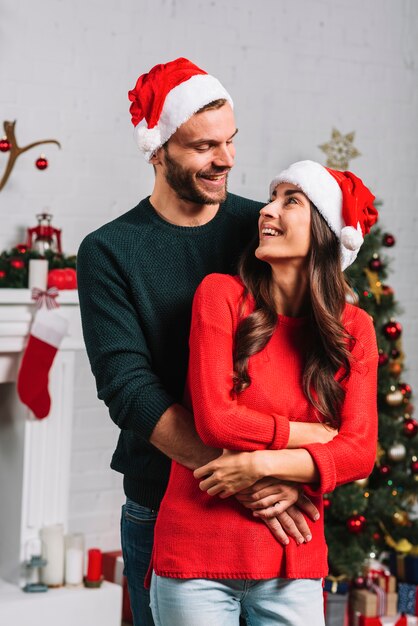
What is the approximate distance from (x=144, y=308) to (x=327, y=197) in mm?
399

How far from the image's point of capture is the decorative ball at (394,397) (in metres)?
3.94

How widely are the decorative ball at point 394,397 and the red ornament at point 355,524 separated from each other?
0.46 meters

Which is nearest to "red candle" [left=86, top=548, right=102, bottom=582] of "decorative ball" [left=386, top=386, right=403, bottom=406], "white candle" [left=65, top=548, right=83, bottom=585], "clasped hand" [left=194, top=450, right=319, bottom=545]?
"white candle" [left=65, top=548, right=83, bottom=585]

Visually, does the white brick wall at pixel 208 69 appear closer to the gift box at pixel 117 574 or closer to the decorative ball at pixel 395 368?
the gift box at pixel 117 574

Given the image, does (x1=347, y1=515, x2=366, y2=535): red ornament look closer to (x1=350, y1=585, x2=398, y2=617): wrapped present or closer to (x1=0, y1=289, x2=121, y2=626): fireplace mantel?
(x1=350, y1=585, x2=398, y2=617): wrapped present

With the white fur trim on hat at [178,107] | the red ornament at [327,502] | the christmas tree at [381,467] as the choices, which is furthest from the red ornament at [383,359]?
the white fur trim on hat at [178,107]

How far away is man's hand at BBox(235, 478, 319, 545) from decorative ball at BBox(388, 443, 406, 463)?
2.32 meters

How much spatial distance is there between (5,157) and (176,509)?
7.15 feet

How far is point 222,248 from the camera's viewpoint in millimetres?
1963

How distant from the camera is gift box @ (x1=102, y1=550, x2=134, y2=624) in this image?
3.77 m

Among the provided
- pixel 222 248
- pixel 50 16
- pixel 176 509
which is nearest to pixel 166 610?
pixel 176 509

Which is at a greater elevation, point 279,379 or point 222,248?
point 222,248

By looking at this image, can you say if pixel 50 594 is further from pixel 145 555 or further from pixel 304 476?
pixel 304 476

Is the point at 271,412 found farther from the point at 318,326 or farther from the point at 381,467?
the point at 381,467
